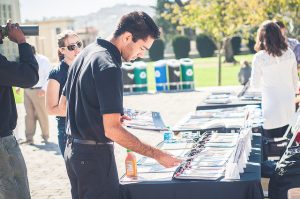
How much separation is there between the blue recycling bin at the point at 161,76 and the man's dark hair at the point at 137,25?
16366 mm

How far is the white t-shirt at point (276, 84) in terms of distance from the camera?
21.3 ft

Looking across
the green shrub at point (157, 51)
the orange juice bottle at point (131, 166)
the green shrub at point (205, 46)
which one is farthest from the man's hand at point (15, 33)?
the green shrub at point (157, 51)

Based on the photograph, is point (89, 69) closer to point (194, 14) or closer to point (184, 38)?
point (194, 14)

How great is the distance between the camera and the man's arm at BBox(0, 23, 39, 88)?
Answer: 11.8 feet

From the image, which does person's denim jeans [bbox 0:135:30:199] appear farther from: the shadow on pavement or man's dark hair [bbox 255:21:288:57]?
the shadow on pavement

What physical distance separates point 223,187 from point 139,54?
1.03 m

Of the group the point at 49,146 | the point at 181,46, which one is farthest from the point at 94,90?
the point at 181,46

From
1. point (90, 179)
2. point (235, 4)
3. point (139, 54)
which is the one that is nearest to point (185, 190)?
point (90, 179)

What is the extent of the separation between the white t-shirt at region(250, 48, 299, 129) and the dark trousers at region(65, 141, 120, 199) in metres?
3.44

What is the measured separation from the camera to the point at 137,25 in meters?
3.35

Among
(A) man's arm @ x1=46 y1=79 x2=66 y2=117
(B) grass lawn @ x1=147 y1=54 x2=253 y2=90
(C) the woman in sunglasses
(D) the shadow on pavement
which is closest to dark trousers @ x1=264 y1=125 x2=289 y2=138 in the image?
(C) the woman in sunglasses

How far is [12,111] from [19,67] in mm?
427

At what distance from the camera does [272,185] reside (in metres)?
4.73

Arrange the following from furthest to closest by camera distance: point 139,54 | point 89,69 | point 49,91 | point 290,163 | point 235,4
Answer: point 235,4 < point 49,91 < point 290,163 < point 139,54 < point 89,69
